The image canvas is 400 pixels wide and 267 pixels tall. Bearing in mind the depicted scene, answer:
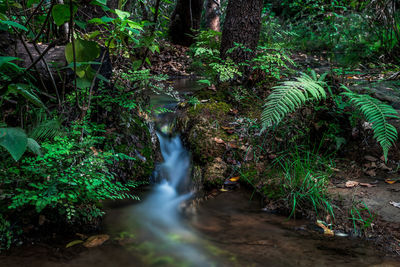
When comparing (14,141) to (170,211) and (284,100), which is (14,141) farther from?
(284,100)

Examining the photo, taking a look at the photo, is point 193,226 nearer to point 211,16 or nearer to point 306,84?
point 306,84

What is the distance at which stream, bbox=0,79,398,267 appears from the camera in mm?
1988

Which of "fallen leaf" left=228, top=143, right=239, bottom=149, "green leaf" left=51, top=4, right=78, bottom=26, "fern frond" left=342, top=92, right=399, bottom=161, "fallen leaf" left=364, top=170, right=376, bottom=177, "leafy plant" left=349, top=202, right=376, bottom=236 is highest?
"green leaf" left=51, top=4, right=78, bottom=26

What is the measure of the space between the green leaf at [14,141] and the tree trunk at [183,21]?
8134mm

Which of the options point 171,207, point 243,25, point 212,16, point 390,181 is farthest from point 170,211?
point 212,16

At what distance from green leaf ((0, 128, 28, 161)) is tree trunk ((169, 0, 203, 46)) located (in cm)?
813

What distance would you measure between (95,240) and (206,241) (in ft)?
2.98

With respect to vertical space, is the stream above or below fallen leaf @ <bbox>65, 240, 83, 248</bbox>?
below

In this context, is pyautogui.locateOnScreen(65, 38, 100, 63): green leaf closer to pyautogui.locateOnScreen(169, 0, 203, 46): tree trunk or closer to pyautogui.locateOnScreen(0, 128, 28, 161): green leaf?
pyautogui.locateOnScreen(0, 128, 28, 161): green leaf

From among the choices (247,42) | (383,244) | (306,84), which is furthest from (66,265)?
(247,42)

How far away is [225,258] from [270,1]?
512 inches

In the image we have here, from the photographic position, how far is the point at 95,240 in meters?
2.15

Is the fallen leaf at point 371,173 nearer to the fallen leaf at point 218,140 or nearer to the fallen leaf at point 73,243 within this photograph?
the fallen leaf at point 218,140

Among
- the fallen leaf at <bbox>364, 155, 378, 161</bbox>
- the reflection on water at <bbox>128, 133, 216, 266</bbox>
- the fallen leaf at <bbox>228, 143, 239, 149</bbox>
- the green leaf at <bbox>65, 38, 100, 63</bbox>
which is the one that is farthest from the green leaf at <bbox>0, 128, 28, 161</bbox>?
the fallen leaf at <bbox>364, 155, 378, 161</bbox>
